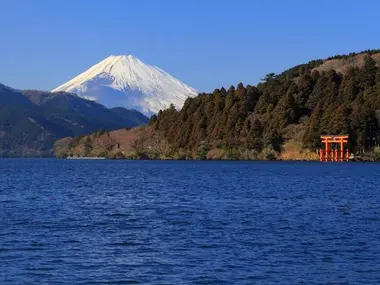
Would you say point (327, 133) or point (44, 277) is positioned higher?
point (327, 133)

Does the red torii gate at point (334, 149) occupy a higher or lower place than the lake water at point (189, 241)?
higher

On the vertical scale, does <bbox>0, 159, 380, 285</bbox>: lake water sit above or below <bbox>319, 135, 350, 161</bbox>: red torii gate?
below

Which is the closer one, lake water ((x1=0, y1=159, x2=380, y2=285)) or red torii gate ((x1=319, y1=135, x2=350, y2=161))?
lake water ((x1=0, y1=159, x2=380, y2=285))

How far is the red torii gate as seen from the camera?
16754cm

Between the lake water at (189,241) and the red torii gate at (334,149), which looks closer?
the lake water at (189,241)

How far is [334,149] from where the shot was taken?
Answer: 173750 mm

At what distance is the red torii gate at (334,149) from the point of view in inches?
6596

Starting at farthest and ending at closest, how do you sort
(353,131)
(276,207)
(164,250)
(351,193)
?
(353,131) < (351,193) < (276,207) < (164,250)

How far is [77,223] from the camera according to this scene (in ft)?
132

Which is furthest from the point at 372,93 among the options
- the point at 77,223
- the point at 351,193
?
the point at 77,223

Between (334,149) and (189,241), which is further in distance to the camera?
(334,149)

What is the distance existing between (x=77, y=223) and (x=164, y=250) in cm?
1038

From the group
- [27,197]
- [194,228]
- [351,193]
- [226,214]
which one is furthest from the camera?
[351,193]

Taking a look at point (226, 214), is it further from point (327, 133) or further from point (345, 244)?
point (327, 133)
